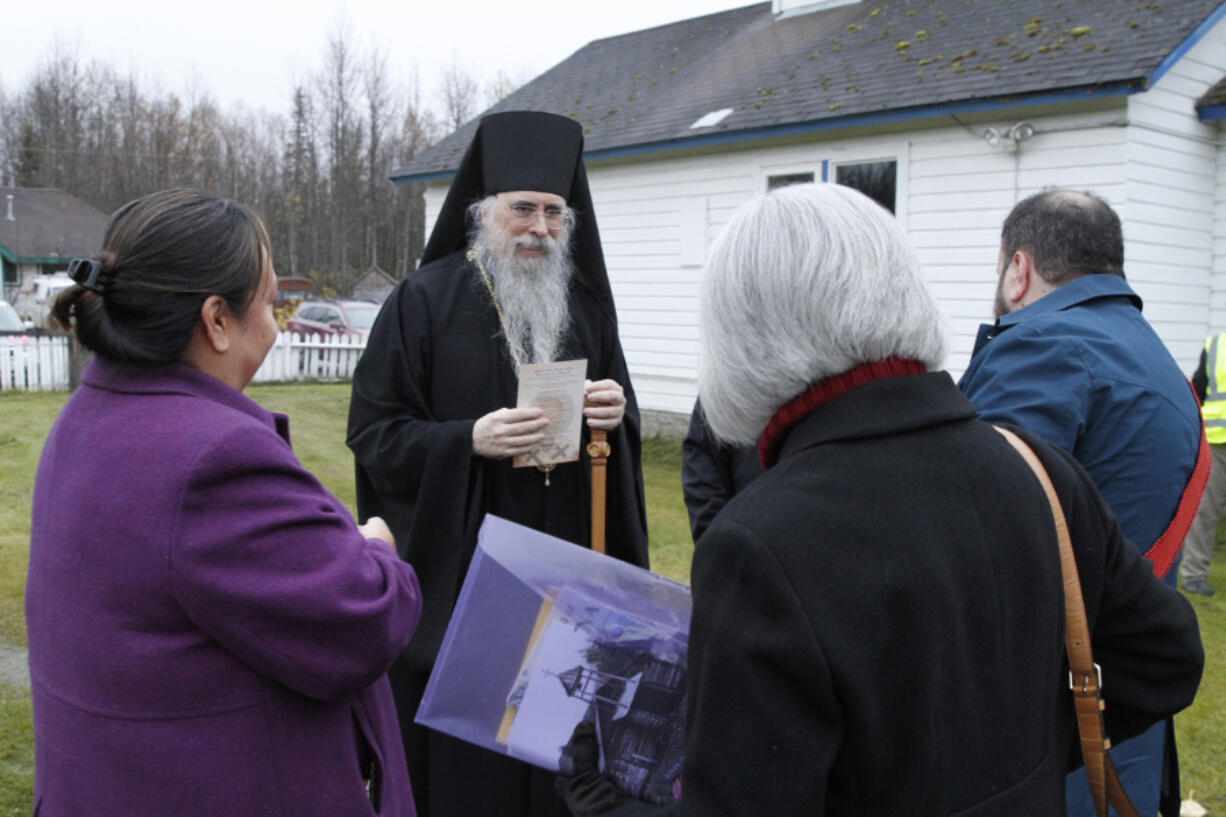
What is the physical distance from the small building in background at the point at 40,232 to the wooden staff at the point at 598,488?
47.8 m

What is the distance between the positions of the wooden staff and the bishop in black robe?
129 millimetres

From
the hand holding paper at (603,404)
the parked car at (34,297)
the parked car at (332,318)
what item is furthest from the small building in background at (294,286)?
the hand holding paper at (603,404)

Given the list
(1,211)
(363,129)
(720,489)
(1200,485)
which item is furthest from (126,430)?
(1,211)

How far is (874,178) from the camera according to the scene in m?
9.82

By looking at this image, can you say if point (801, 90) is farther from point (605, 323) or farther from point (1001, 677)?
point (1001, 677)

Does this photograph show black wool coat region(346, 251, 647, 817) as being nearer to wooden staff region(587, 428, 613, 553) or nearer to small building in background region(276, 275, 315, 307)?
wooden staff region(587, 428, 613, 553)

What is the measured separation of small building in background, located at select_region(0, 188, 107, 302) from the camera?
45188mm

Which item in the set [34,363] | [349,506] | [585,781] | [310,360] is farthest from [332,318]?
[585,781]

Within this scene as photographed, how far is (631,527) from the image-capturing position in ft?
11.0

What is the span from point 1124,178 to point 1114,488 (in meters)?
6.68

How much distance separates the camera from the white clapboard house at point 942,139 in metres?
8.18

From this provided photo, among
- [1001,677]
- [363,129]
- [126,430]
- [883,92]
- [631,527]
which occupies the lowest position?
[631,527]

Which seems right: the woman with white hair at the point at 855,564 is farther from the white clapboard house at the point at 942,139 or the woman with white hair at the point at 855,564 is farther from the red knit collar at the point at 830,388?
the white clapboard house at the point at 942,139

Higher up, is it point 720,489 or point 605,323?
point 605,323
